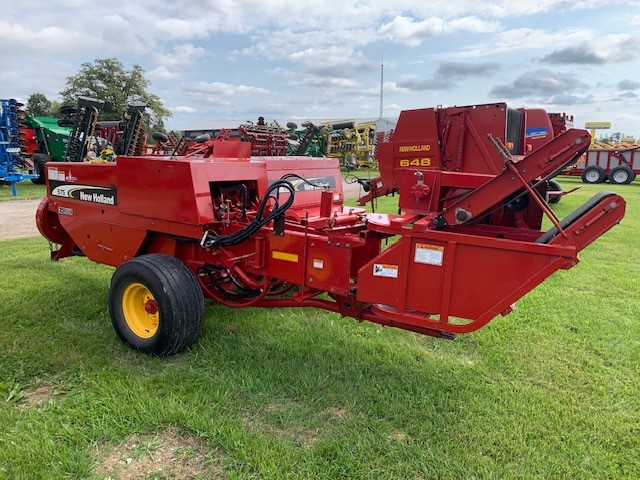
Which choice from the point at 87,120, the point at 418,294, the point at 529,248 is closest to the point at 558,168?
the point at 529,248

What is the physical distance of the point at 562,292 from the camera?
540 centimetres

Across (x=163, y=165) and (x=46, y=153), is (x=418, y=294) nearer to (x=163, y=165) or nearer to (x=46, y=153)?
(x=163, y=165)

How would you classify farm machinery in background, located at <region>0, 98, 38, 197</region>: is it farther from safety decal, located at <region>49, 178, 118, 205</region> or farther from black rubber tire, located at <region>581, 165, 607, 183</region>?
black rubber tire, located at <region>581, 165, 607, 183</region>

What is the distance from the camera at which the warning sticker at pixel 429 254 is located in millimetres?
2846

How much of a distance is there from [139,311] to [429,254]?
235cm

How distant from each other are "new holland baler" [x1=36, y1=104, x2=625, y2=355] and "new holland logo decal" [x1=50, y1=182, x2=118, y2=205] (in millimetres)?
10

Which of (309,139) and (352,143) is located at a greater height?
(352,143)

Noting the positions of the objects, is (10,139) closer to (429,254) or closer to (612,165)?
(429,254)

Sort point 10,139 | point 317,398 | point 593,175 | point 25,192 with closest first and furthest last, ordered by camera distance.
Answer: point 317,398
point 10,139
point 25,192
point 593,175

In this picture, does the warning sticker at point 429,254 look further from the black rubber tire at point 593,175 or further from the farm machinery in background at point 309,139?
the black rubber tire at point 593,175

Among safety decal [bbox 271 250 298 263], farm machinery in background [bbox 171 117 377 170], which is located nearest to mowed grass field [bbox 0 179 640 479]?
safety decal [bbox 271 250 298 263]

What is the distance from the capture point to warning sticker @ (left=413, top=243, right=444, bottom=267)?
285cm


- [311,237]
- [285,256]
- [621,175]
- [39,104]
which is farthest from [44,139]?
[39,104]

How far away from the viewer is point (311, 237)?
330 centimetres
